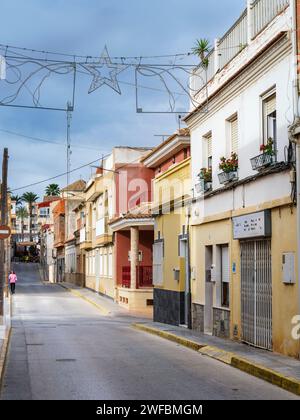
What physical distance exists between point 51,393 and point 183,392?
1950mm

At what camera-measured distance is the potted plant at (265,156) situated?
14.3 m

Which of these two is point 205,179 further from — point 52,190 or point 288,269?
point 52,190

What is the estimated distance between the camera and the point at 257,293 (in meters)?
15.3

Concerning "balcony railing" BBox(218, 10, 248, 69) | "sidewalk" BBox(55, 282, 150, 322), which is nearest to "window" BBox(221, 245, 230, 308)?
"balcony railing" BBox(218, 10, 248, 69)

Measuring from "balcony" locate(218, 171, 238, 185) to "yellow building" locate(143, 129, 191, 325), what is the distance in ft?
11.8

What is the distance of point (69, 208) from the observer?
68.9 m

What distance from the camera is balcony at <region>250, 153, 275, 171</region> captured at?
14.4 m

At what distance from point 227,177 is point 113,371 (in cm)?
637

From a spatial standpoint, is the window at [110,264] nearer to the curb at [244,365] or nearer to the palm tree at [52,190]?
the curb at [244,365]

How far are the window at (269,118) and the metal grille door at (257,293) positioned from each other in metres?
2.29

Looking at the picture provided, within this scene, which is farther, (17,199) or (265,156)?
(17,199)

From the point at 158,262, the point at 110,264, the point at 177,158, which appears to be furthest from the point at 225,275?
the point at 110,264

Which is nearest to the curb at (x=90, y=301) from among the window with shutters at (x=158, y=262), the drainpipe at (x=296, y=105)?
the window with shutters at (x=158, y=262)

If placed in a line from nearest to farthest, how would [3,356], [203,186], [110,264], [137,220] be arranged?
[3,356], [203,186], [137,220], [110,264]
